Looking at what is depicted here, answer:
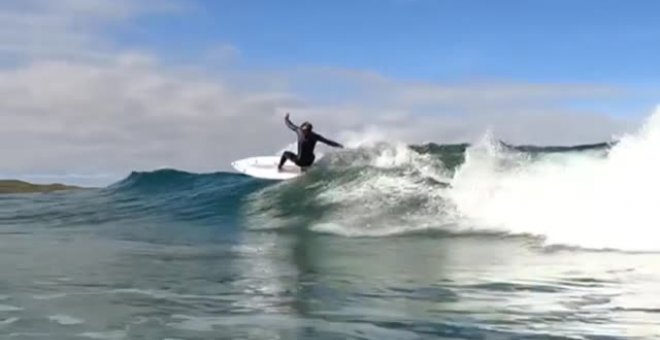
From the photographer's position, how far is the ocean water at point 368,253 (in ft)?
20.0

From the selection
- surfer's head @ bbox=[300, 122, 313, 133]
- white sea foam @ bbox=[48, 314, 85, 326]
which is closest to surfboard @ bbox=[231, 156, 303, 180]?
surfer's head @ bbox=[300, 122, 313, 133]

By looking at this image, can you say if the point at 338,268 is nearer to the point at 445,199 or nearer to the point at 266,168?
the point at 445,199

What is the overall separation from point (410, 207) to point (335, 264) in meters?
7.52

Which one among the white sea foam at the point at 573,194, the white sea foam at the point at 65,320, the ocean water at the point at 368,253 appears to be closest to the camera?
the white sea foam at the point at 65,320

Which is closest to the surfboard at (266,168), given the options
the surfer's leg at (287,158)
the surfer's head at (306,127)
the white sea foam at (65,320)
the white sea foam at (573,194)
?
the surfer's leg at (287,158)

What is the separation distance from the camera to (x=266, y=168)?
2280 centimetres

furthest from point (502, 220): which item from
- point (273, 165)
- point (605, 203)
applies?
point (273, 165)

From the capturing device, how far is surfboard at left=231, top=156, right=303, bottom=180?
2216 cm

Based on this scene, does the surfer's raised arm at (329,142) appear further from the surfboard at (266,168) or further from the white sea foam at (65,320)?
the white sea foam at (65,320)

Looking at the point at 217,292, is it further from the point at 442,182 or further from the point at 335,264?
the point at 442,182

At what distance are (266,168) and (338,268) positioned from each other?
43.7 ft

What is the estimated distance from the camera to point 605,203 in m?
14.5

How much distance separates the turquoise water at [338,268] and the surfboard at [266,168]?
2.72ft

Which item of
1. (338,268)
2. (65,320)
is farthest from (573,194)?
(65,320)
